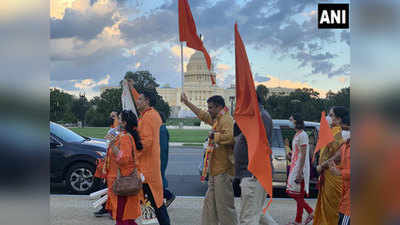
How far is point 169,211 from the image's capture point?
20.9ft

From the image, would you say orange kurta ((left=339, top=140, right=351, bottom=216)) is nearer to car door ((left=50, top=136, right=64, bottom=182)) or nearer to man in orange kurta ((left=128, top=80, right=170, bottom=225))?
man in orange kurta ((left=128, top=80, right=170, bottom=225))

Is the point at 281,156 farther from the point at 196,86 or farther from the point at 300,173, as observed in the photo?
the point at 196,86

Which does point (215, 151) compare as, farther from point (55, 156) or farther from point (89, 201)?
point (55, 156)

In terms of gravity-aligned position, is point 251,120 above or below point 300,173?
above

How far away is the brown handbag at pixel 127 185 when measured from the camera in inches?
167

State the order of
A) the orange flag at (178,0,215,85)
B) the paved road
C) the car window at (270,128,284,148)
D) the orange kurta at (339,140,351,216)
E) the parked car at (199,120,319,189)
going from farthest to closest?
the paved road
the car window at (270,128,284,148)
the parked car at (199,120,319,189)
the orange flag at (178,0,215,85)
the orange kurta at (339,140,351,216)

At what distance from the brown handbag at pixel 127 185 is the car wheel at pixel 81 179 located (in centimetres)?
405

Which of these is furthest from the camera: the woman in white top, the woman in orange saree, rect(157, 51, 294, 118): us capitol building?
rect(157, 51, 294, 118): us capitol building

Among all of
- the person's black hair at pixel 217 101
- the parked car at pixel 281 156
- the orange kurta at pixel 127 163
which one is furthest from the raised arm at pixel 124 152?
the parked car at pixel 281 156

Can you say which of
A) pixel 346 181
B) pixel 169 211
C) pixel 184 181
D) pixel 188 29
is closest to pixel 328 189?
pixel 346 181

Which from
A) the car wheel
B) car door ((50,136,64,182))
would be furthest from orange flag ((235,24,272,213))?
car door ((50,136,64,182))

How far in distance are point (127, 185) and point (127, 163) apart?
225 millimetres

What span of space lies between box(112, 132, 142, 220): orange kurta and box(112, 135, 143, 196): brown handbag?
0.05 m

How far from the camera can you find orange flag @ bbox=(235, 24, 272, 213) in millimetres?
3828
